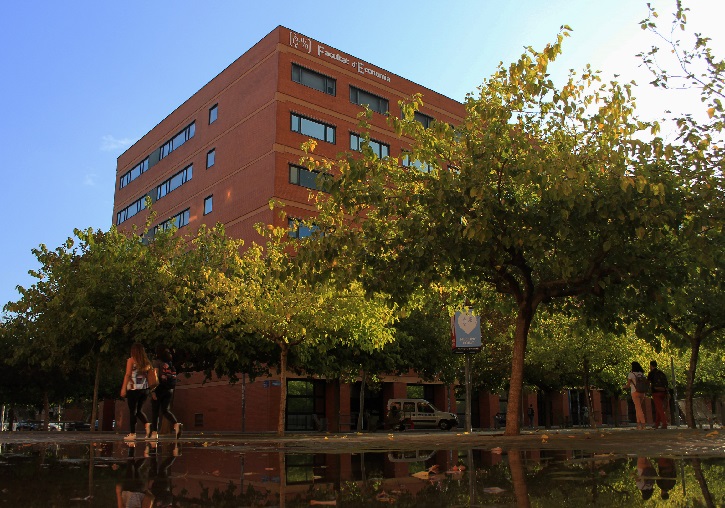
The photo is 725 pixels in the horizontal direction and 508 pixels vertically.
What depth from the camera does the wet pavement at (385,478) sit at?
14.6 ft

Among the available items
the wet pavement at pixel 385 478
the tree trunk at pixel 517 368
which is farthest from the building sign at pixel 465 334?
the wet pavement at pixel 385 478

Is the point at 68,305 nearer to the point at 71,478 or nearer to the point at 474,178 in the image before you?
the point at 474,178

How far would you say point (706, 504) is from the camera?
12.9 feet

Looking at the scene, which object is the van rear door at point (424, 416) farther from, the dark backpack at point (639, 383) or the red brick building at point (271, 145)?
the dark backpack at point (639, 383)

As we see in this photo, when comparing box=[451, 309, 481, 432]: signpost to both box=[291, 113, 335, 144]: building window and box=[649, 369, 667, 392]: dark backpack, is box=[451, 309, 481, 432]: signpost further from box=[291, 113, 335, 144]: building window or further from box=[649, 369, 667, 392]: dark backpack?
box=[291, 113, 335, 144]: building window

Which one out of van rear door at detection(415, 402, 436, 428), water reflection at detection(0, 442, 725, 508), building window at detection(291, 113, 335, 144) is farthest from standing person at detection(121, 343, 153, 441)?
building window at detection(291, 113, 335, 144)

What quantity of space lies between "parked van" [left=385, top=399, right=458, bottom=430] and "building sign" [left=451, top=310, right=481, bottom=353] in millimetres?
18528

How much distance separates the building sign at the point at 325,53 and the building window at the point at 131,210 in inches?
842

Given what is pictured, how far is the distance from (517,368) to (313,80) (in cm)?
3327

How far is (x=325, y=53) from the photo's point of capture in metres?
42.9

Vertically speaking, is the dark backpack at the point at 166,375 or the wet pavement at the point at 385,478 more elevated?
the dark backpack at the point at 166,375

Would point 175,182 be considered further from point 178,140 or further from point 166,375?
point 166,375

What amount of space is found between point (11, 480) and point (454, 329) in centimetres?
1408

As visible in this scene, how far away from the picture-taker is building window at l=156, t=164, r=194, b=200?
49466 millimetres
